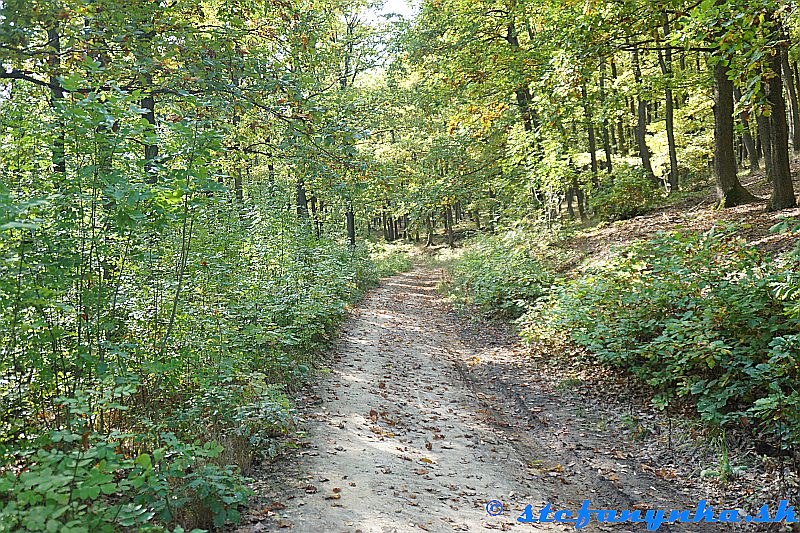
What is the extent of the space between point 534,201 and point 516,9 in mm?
6515

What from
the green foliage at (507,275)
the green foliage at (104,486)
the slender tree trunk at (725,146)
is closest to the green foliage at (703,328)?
the green foliage at (507,275)

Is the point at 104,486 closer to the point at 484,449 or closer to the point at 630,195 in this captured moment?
the point at 484,449

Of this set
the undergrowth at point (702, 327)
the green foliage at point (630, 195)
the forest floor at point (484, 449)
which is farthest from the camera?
the green foliage at point (630, 195)

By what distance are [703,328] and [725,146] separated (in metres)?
7.99

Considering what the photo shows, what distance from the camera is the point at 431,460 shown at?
5.82 metres

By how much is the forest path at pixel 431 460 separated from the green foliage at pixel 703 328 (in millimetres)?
1127

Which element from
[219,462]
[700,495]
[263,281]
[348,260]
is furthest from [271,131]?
[348,260]

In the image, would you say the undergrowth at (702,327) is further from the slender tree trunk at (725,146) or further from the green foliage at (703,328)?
the slender tree trunk at (725,146)

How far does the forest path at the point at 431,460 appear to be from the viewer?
4.56 metres

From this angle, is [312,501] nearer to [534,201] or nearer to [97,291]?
[97,291]

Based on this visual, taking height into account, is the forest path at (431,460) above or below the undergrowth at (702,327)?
below

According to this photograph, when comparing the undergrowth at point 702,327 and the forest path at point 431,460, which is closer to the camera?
the forest path at point 431,460

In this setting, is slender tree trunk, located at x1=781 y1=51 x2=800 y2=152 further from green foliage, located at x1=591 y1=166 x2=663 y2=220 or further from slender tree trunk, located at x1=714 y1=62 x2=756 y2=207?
slender tree trunk, located at x1=714 y1=62 x2=756 y2=207

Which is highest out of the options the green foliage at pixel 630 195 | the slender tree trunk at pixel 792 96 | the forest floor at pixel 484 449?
the slender tree trunk at pixel 792 96
